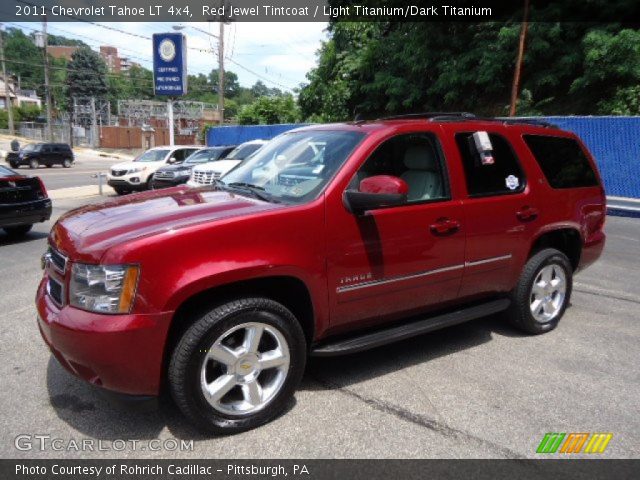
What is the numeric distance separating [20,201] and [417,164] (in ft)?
23.9

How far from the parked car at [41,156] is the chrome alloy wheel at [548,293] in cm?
3357

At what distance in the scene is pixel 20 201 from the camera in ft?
27.1

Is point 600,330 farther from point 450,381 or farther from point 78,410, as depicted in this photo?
point 78,410

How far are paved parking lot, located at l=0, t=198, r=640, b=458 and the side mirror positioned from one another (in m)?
1.31

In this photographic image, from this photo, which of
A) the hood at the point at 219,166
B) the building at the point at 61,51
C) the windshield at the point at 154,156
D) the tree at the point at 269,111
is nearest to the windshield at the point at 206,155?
the hood at the point at 219,166

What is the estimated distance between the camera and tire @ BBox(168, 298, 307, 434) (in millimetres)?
2734

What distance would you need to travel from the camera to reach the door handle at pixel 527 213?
409 centimetres

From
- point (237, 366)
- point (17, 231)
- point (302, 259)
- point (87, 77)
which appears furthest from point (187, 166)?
point (87, 77)

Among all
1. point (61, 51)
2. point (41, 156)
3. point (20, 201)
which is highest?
point (61, 51)

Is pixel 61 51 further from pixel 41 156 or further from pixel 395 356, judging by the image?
pixel 395 356

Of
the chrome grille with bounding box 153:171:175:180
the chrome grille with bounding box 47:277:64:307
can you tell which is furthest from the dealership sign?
the chrome grille with bounding box 47:277:64:307

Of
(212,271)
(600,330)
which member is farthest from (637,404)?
(212,271)

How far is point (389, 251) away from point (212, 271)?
124 centimetres

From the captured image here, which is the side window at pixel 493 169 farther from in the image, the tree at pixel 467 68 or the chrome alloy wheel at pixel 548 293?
the tree at pixel 467 68
